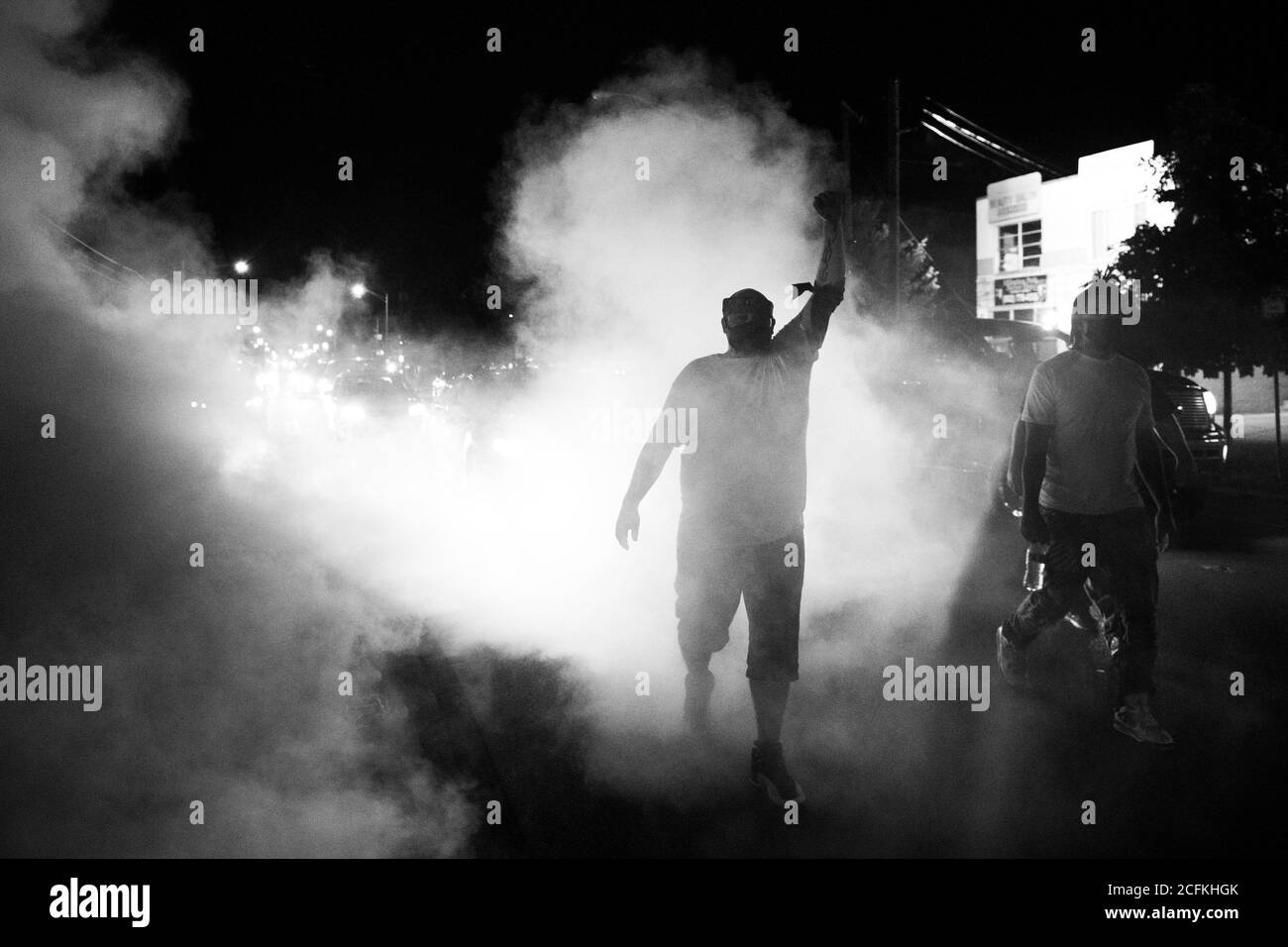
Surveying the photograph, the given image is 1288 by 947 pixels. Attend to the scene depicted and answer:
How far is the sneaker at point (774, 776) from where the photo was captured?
3.59m

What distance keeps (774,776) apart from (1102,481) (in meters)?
1.81

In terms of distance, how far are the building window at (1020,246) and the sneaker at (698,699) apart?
123 feet

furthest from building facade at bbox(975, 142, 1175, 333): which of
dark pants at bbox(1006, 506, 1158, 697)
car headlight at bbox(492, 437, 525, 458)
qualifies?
dark pants at bbox(1006, 506, 1158, 697)

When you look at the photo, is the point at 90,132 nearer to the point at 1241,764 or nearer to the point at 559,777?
the point at 559,777

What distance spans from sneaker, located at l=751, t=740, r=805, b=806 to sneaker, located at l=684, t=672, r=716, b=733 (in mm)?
339

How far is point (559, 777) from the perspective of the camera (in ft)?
12.8

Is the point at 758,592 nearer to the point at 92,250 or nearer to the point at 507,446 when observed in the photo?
the point at 92,250

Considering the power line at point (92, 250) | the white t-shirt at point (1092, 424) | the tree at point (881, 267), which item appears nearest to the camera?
the white t-shirt at point (1092, 424)

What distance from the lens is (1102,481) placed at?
4211 millimetres

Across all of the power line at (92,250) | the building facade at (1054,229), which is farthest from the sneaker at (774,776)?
the building facade at (1054,229)

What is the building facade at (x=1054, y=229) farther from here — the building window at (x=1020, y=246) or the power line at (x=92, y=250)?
the power line at (x=92, y=250)

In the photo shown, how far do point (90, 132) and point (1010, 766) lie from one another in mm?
5756

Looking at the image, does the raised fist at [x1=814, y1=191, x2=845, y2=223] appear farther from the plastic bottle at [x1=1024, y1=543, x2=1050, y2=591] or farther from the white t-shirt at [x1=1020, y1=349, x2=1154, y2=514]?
the plastic bottle at [x1=1024, y1=543, x2=1050, y2=591]
